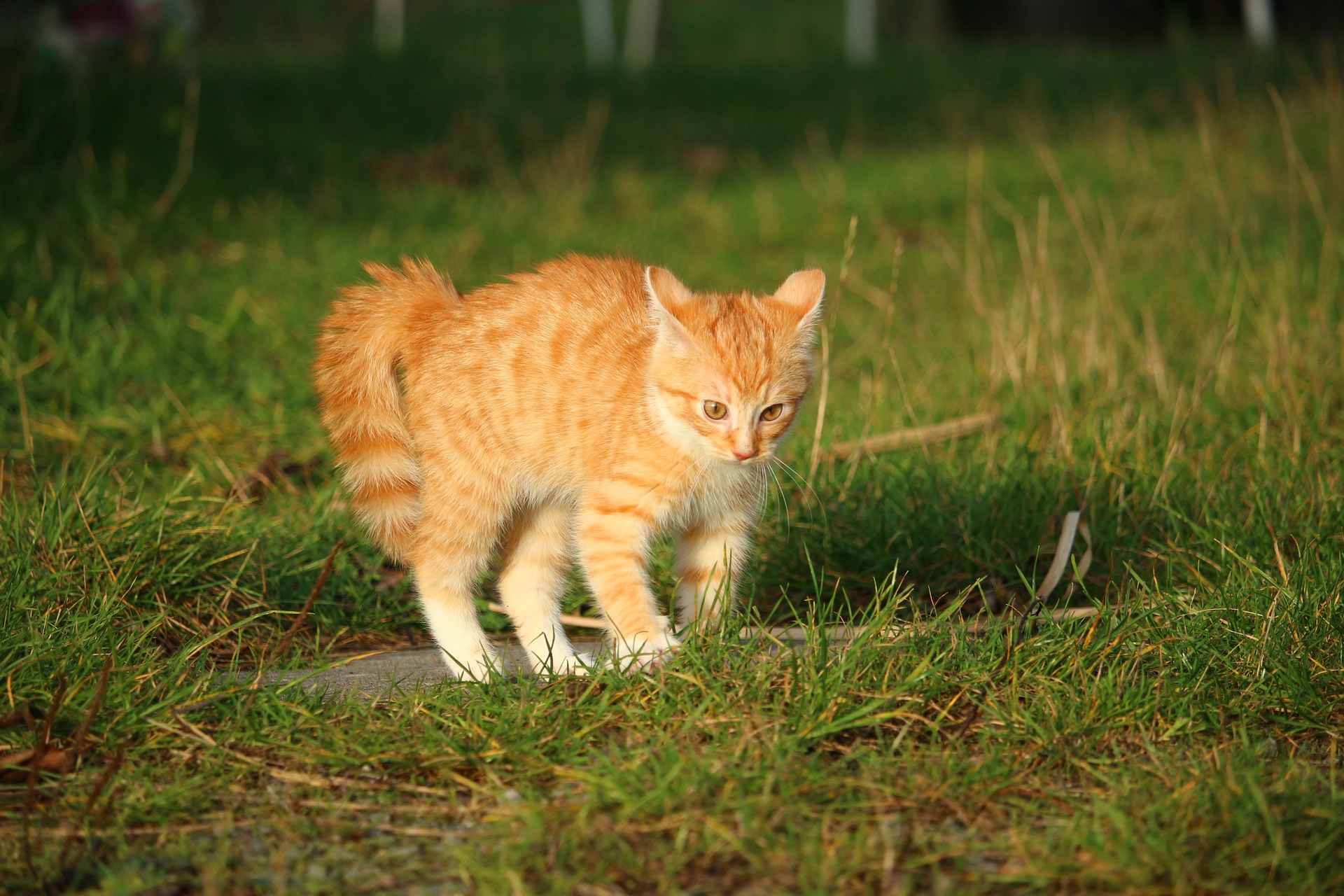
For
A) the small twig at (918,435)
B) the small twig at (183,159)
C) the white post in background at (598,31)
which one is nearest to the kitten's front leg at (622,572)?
the small twig at (918,435)

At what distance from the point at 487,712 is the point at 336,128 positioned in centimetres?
733

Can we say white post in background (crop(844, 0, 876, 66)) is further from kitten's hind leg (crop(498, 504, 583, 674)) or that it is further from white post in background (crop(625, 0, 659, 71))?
kitten's hind leg (crop(498, 504, 583, 674))

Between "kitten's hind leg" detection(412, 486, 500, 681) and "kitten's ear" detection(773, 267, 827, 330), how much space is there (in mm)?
1023

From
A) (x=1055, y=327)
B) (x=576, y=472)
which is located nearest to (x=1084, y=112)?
(x=1055, y=327)

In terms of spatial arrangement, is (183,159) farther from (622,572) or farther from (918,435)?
(622,572)

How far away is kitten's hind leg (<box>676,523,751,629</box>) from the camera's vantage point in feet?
11.0

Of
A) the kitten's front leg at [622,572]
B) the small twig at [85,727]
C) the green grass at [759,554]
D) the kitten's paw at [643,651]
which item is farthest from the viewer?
the kitten's front leg at [622,572]

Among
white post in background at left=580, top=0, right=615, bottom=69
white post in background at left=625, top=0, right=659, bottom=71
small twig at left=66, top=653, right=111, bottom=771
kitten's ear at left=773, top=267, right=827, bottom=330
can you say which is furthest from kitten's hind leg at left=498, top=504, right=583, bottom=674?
white post in background at left=625, top=0, right=659, bottom=71

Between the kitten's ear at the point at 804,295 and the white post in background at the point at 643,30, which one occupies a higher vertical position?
the white post in background at the point at 643,30

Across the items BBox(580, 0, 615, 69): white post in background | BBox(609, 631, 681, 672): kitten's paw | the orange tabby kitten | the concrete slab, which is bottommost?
the concrete slab

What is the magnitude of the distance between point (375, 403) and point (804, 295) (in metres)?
1.25

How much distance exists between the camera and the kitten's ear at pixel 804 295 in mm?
3428

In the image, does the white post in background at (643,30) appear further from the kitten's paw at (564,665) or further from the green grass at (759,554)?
the kitten's paw at (564,665)

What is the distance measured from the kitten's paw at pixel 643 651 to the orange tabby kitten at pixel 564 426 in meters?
0.01
